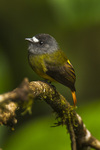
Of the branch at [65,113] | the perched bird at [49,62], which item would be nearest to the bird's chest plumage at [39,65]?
the perched bird at [49,62]

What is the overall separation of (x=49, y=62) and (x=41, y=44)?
0.27 meters

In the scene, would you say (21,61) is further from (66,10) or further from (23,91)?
(23,91)

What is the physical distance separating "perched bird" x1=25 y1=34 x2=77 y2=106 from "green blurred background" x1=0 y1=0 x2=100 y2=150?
376 millimetres

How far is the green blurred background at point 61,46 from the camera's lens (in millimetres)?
3529

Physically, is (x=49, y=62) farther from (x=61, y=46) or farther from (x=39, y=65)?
(x=61, y=46)

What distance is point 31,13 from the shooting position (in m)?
5.75

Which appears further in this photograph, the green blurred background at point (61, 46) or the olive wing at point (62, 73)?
the green blurred background at point (61, 46)

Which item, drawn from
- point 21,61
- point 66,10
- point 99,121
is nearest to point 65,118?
point 99,121

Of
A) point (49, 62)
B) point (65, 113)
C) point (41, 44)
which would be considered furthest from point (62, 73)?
point (65, 113)

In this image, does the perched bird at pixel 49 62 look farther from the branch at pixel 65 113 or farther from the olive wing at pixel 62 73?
the branch at pixel 65 113

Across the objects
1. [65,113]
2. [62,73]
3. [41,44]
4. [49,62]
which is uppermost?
[41,44]

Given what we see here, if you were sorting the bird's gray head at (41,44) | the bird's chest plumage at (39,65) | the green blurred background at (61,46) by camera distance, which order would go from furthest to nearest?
the green blurred background at (61,46), the bird's gray head at (41,44), the bird's chest plumage at (39,65)

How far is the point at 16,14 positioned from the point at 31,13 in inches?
16.6

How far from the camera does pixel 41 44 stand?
347 cm
